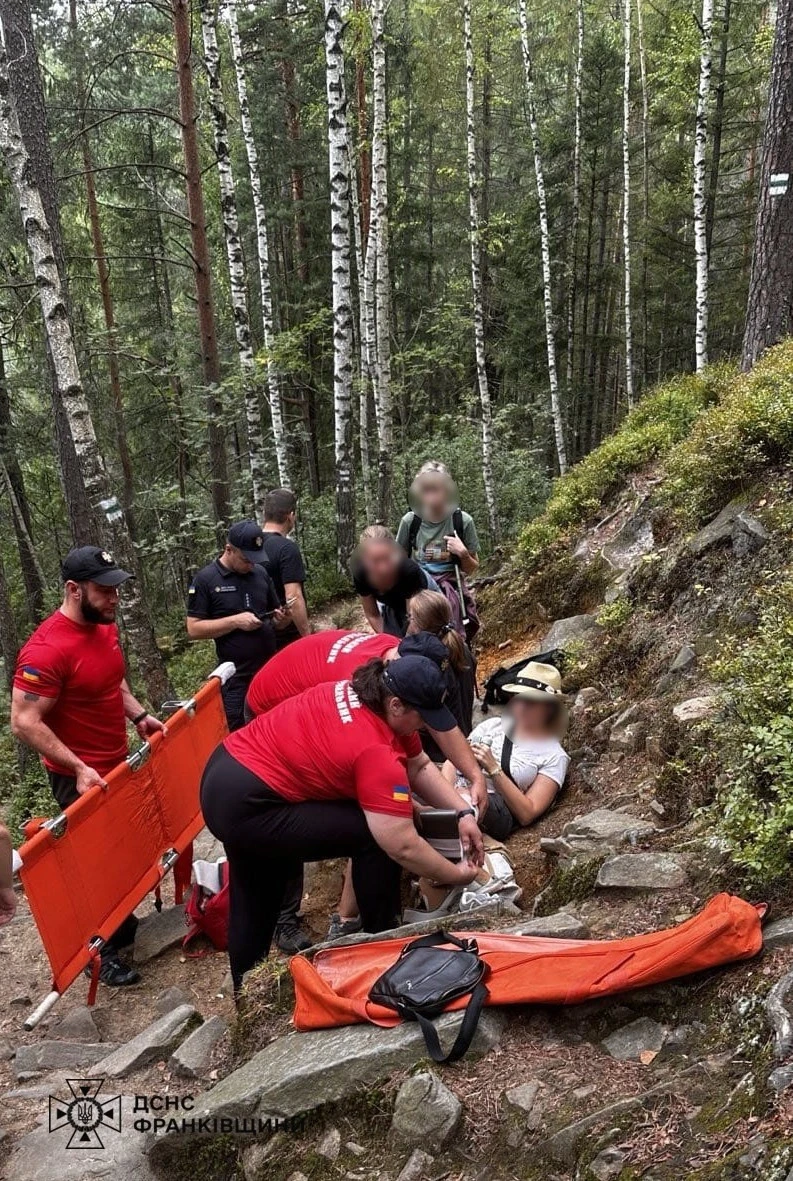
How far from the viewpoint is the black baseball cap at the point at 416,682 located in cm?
310

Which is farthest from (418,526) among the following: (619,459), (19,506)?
(19,506)

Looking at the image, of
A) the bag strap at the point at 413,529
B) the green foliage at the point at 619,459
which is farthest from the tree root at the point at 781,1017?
the green foliage at the point at 619,459

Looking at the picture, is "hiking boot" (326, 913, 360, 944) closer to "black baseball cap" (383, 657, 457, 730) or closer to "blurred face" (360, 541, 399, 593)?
"black baseball cap" (383, 657, 457, 730)

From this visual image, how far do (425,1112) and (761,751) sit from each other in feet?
5.56

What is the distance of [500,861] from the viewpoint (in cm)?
401

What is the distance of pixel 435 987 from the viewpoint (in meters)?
2.71

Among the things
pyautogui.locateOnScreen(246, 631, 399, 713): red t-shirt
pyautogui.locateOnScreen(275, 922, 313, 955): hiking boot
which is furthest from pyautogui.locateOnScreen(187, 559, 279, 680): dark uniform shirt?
pyautogui.locateOnScreen(275, 922, 313, 955): hiking boot

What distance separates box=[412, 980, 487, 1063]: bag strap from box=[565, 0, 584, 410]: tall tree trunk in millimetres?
19964

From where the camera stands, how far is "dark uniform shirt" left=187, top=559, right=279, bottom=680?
570 cm

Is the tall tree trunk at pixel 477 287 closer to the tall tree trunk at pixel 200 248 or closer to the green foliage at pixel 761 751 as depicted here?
the tall tree trunk at pixel 200 248

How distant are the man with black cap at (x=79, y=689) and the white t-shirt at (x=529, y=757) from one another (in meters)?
2.27

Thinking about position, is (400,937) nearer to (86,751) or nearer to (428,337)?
(86,751)

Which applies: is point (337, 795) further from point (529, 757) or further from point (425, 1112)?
point (529, 757)

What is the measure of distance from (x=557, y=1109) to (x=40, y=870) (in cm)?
261
